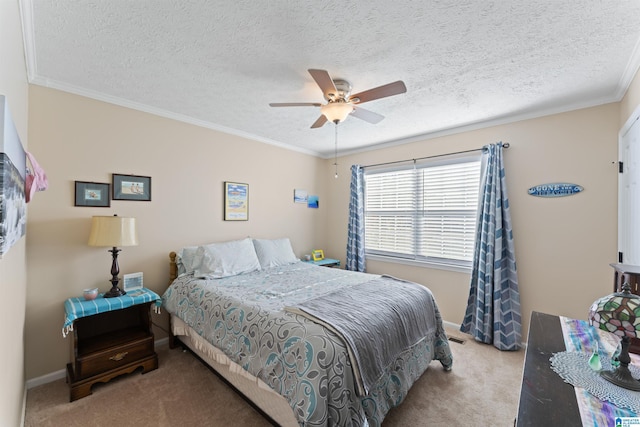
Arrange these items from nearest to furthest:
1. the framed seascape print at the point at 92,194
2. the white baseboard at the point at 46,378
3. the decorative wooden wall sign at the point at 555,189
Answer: the white baseboard at the point at 46,378
the framed seascape print at the point at 92,194
the decorative wooden wall sign at the point at 555,189

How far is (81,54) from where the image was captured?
1.96m

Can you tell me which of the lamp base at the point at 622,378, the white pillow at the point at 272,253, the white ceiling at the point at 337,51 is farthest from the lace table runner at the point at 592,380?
the white pillow at the point at 272,253

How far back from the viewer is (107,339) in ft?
7.97

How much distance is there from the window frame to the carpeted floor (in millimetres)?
1198

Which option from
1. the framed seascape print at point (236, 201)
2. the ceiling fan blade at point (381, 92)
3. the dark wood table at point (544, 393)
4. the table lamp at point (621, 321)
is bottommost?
the dark wood table at point (544, 393)

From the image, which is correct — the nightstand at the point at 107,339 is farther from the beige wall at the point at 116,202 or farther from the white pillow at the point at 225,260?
the white pillow at the point at 225,260

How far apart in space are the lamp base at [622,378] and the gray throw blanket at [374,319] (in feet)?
3.43

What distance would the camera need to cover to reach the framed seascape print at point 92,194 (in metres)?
2.47

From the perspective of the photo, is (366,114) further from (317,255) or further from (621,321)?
(317,255)

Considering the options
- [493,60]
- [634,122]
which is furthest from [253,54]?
[634,122]

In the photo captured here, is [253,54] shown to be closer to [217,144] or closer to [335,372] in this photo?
[217,144]

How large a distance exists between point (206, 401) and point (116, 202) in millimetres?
1999

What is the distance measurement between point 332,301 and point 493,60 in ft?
6.94

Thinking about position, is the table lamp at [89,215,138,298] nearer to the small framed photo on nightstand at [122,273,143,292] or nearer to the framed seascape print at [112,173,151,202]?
the small framed photo on nightstand at [122,273,143,292]
